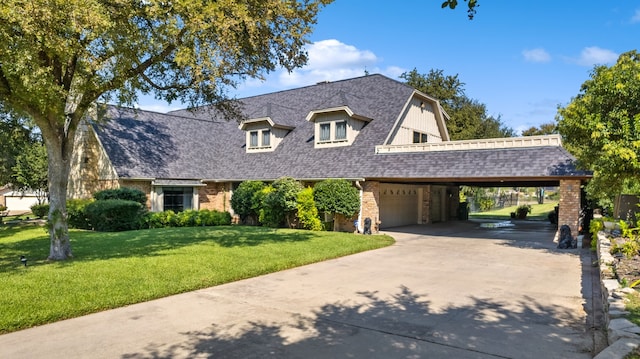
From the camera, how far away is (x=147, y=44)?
10742mm

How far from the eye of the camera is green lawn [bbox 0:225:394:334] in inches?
293

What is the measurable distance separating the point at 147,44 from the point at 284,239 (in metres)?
8.63

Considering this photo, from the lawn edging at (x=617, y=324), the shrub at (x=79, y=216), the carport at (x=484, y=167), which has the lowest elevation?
the lawn edging at (x=617, y=324)

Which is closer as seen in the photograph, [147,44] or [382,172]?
[147,44]

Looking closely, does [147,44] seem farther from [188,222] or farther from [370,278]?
[188,222]

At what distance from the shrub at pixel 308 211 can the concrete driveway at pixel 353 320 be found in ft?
30.0

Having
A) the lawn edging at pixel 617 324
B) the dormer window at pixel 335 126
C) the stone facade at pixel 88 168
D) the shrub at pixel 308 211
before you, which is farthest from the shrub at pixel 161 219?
the lawn edging at pixel 617 324

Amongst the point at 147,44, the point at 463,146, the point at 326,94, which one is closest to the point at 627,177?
the point at 463,146

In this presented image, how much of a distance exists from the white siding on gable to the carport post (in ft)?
27.8

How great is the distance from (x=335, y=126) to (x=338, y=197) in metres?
4.98

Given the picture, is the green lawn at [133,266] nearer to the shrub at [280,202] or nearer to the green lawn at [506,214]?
the shrub at [280,202]

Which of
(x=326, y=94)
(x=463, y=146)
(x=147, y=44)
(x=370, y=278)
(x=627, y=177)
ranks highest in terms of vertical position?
(x=326, y=94)

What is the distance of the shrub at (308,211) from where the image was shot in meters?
20.9

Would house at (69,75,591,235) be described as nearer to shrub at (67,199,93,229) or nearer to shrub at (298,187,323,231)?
shrub at (298,187,323,231)
